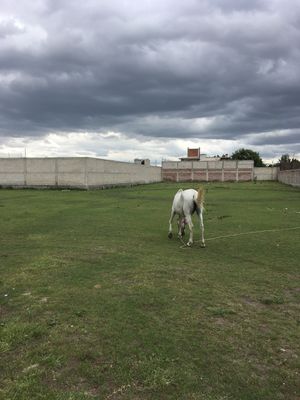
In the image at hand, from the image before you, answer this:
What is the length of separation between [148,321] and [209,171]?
80.4m

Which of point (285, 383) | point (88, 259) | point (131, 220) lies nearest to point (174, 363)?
point (285, 383)

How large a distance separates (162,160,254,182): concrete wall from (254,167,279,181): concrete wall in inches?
46.7

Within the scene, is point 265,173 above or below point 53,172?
above

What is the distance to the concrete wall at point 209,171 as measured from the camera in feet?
276

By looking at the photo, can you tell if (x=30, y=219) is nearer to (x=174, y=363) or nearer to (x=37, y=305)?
(x=37, y=305)

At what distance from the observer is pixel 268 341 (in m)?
4.99

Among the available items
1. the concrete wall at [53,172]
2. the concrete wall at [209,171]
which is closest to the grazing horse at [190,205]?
the concrete wall at [53,172]

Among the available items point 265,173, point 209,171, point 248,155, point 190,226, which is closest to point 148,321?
point 190,226

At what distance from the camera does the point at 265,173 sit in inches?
3292

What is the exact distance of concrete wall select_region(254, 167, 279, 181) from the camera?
82.4 m

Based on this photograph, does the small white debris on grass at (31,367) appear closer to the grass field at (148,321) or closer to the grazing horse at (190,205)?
the grass field at (148,321)

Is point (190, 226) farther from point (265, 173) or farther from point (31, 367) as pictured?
point (265, 173)

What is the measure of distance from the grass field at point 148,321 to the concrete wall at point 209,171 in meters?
74.2

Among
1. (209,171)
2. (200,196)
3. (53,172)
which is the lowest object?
(200,196)
